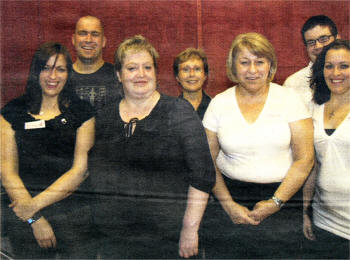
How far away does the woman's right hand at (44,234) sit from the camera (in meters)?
1.06

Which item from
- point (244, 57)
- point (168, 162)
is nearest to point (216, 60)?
point (244, 57)

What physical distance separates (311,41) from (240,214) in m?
0.54

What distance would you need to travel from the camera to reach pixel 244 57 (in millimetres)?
948

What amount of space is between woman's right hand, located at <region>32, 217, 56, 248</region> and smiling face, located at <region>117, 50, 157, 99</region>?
48cm

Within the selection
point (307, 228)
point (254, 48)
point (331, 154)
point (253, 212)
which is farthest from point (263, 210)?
point (254, 48)

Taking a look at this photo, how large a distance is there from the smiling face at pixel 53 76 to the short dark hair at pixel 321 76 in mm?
709

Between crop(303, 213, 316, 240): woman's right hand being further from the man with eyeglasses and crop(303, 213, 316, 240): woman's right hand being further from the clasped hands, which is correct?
the man with eyeglasses

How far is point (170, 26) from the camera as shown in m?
0.99

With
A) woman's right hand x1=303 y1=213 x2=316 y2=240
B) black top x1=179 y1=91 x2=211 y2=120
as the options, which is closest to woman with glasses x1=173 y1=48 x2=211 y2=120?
black top x1=179 y1=91 x2=211 y2=120

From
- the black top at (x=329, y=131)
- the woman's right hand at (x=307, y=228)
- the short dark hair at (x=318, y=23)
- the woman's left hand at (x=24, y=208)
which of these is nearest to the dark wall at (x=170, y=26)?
the short dark hair at (x=318, y=23)

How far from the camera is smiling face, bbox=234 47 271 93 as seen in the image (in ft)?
3.09

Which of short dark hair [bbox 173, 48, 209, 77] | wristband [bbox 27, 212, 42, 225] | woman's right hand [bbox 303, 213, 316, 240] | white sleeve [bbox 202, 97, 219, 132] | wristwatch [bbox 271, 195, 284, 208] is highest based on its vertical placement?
short dark hair [bbox 173, 48, 209, 77]

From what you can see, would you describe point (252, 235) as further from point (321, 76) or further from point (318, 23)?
point (318, 23)

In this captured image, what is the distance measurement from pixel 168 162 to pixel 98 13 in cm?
48
